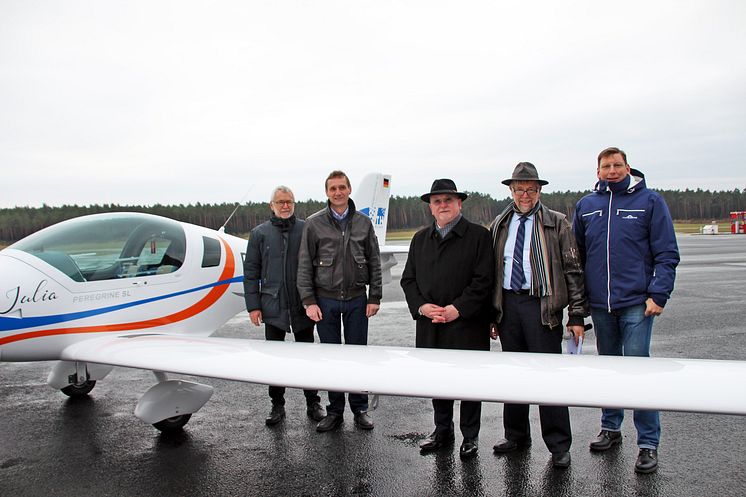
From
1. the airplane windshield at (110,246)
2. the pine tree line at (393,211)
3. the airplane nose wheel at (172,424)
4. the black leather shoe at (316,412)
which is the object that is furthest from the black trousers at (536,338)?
the pine tree line at (393,211)

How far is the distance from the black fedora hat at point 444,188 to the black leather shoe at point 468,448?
1.62 metres

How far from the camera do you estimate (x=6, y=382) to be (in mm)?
5551

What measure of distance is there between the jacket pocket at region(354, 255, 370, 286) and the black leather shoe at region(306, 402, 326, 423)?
1.14m

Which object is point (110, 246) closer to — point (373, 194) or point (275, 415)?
point (275, 415)

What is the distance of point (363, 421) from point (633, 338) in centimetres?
203

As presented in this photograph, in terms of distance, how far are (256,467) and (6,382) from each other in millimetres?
3755

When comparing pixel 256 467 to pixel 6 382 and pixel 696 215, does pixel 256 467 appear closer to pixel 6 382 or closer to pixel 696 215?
pixel 6 382

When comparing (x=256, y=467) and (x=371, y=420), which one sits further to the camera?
(x=371, y=420)

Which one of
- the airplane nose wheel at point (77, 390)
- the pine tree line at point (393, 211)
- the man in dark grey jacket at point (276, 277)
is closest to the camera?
the man in dark grey jacket at point (276, 277)

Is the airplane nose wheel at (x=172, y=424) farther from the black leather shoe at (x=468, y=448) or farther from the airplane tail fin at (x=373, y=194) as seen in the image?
the airplane tail fin at (x=373, y=194)

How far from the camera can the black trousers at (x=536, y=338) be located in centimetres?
325

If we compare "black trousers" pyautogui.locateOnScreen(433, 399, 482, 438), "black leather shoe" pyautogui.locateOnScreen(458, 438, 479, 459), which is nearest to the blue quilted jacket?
"black trousers" pyautogui.locateOnScreen(433, 399, 482, 438)

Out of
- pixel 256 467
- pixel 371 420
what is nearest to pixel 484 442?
pixel 371 420

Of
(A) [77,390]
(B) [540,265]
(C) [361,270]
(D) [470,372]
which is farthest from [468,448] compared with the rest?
(A) [77,390]
